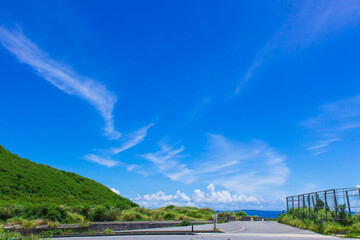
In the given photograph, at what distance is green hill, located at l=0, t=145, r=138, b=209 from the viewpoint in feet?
113

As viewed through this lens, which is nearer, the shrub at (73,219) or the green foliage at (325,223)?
the green foliage at (325,223)

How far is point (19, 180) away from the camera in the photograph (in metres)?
37.2

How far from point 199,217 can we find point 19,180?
78.0 feet

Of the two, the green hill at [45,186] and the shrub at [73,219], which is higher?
the green hill at [45,186]

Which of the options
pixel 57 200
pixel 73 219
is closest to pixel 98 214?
pixel 73 219

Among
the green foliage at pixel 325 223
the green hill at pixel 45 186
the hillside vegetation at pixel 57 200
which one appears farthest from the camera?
the green hill at pixel 45 186

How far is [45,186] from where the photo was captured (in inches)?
1518

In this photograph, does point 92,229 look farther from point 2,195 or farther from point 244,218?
point 244,218

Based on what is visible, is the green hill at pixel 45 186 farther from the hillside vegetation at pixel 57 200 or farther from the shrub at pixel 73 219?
the shrub at pixel 73 219

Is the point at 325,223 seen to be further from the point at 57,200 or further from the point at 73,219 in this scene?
the point at 57,200

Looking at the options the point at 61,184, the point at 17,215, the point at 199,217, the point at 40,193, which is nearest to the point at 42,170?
the point at 61,184

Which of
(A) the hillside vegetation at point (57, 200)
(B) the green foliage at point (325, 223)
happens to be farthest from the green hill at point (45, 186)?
(B) the green foliage at point (325, 223)

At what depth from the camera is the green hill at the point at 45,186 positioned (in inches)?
1359

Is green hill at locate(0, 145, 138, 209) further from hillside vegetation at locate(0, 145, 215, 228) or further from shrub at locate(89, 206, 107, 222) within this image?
shrub at locate(89, 206, 107, 222)
